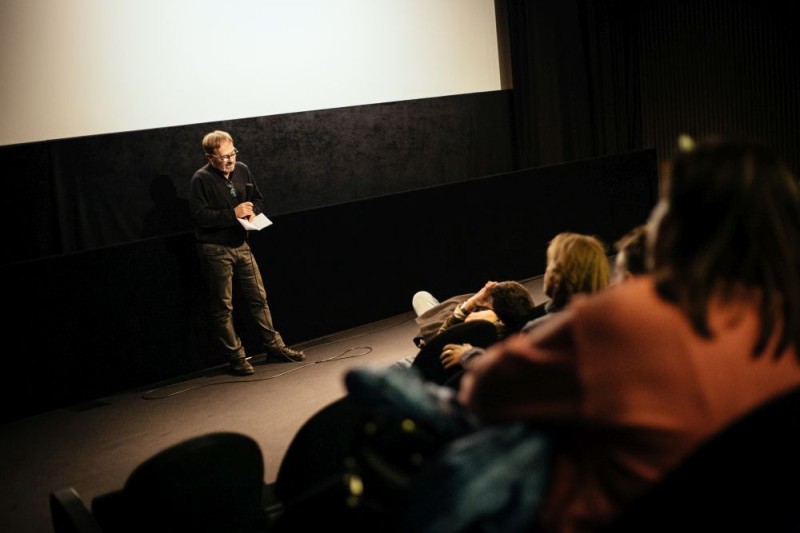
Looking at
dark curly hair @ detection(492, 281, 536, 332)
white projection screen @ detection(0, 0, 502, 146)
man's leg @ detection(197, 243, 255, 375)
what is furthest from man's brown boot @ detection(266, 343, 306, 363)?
dark curly hair @ detection(492, 281, 536, 332)

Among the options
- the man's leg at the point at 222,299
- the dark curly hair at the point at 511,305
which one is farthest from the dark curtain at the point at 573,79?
the dark curly hair at the point at 511,305

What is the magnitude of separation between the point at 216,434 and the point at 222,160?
122 inches

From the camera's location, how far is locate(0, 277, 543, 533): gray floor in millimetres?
3758

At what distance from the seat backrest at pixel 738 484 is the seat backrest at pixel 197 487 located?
120cm

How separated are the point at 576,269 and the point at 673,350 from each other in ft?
5.02

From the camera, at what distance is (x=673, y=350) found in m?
1.05

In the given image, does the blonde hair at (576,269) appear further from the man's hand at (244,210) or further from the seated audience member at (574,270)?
the man's hand at (244,210)

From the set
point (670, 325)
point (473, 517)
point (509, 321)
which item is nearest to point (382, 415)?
point (473, 517)

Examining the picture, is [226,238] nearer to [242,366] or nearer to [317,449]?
[242,366]

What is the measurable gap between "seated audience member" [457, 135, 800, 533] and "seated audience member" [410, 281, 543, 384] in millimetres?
1925

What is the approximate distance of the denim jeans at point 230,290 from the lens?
495cm

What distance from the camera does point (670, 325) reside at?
3.46 feet

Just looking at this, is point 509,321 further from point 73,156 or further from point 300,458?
point 73,156

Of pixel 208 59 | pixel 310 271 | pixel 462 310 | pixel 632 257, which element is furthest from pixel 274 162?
pixel 632 257
